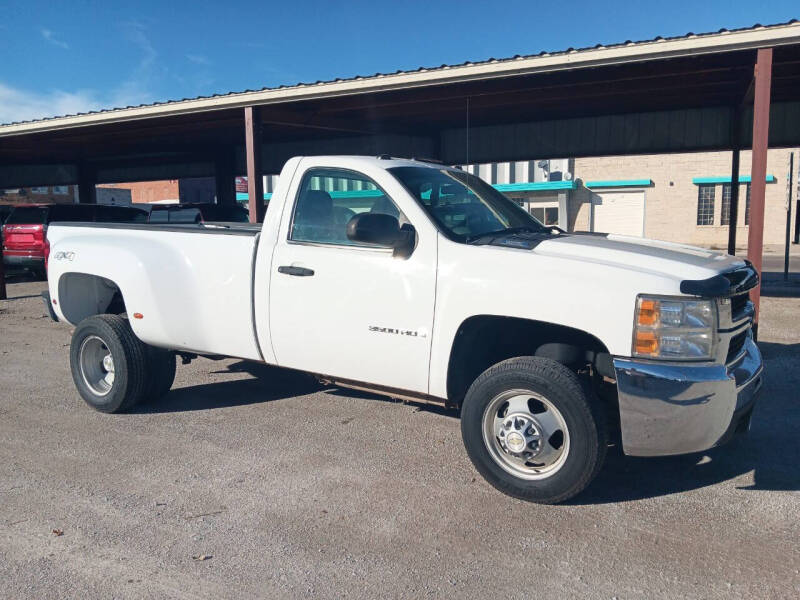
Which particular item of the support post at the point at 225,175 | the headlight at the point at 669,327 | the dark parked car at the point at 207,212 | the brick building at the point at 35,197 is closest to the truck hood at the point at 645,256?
the headlight at the point at 669,327

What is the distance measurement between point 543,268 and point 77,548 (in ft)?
9.25

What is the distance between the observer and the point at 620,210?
115 feet

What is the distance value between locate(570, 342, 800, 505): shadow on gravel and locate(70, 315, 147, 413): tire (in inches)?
142

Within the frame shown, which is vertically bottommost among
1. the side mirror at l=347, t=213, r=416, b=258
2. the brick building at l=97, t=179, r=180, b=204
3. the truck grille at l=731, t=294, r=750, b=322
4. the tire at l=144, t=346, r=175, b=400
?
the tire at l=144, t=346, r=175, b=400

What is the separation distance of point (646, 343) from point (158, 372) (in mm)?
4008

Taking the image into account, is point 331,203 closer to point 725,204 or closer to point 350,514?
point 350,514

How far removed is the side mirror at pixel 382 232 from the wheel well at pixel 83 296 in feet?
9.37

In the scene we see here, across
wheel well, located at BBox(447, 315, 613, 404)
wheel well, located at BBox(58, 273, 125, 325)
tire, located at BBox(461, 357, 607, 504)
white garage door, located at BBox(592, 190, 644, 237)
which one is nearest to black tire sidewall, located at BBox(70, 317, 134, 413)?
wheel well, located at BBox(58, 273, 125, 325)

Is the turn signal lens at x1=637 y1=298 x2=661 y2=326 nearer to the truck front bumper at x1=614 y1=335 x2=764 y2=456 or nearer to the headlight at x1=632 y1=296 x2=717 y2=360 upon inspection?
the headlight at x1=632 y1=296 x2=717 y2=360

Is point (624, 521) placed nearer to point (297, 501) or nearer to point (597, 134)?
point (297, 501)

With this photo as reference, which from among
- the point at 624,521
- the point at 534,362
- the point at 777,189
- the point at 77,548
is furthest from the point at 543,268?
the point at 777,189

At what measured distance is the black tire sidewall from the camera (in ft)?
18.4

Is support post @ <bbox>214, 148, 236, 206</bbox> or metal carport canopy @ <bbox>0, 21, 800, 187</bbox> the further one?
support post @ <bbox>214, 148, 236, 206</bbox>

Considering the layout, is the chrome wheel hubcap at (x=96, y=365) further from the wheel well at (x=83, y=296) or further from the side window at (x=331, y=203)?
the side window at (x=331, y=203)
